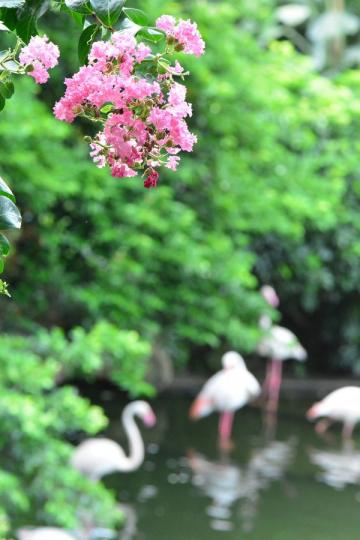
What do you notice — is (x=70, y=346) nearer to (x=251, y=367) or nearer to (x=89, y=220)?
(x=89, y=220)

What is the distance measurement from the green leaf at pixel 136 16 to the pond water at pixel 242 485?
393 cm

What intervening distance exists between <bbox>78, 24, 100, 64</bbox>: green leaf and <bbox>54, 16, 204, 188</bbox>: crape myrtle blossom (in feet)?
0.10

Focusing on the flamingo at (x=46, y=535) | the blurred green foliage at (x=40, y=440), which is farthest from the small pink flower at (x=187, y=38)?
the flamingo at (x=46, y=535)

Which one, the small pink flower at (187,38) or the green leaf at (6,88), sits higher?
the small pink flower at (187,38)

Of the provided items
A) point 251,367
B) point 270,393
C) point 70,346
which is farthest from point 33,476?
point 251,367

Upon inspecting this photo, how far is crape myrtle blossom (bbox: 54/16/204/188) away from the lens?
963 millimetres

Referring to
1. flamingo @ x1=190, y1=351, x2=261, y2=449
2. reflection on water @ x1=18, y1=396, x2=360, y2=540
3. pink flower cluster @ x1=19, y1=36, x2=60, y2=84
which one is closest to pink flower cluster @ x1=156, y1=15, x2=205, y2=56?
pink flower cluster @ x1=19, y1=36, x2=60, y2=84

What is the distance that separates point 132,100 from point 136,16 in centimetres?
10

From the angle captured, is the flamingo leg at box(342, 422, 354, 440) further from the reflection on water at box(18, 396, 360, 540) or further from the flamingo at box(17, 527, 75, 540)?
the flamingo at box(17, 527, 75, 540)

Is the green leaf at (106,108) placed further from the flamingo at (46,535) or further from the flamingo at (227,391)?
the flamingo at (227,391)

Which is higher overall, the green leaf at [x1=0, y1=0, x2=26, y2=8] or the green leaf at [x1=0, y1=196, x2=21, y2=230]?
the green leaf at [x1=0, y1=0, x2=26, y2=8]

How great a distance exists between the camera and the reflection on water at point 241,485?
491 centimetres

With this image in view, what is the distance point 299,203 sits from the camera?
223 inches

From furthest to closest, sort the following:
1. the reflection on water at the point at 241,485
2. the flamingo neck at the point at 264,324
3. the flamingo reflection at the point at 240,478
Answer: the flamingo neck at the point at 264,324 → the flamingo reflection at the point at 240,478 → the reflection on water at the point at 241,485
